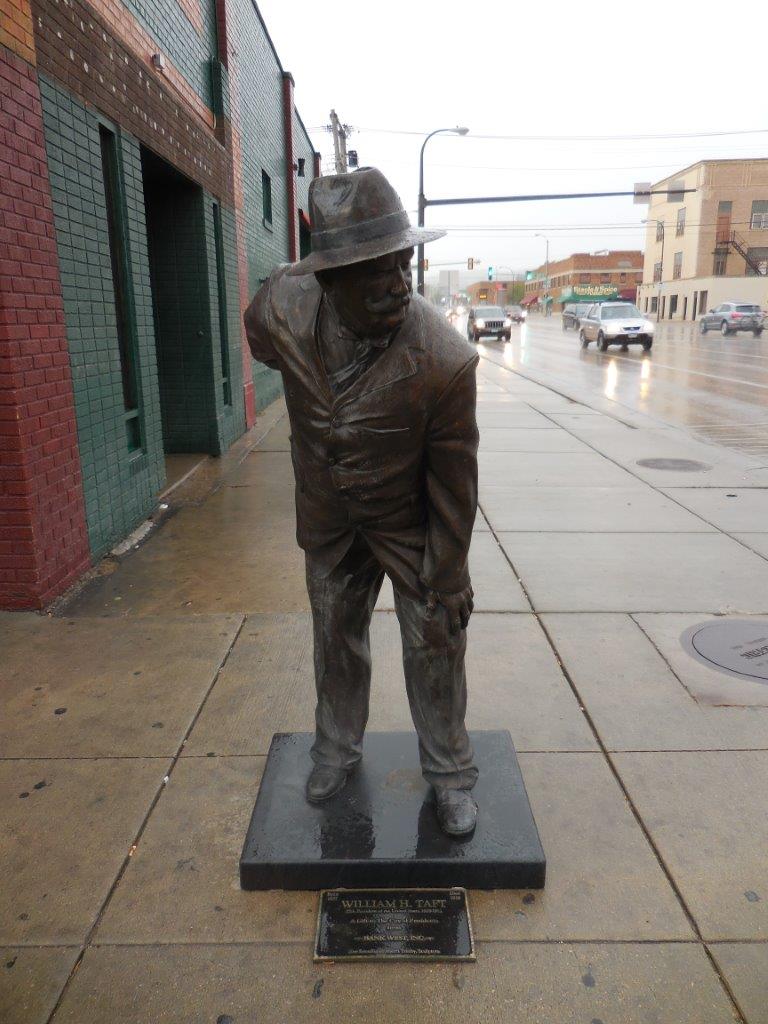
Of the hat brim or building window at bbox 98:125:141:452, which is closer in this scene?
the hat brim

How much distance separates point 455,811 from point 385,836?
0.24 meters

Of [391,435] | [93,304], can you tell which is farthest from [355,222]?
[93,304]

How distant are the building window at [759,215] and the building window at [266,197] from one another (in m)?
60.6

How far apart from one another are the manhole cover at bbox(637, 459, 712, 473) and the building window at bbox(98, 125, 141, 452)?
5570 mm

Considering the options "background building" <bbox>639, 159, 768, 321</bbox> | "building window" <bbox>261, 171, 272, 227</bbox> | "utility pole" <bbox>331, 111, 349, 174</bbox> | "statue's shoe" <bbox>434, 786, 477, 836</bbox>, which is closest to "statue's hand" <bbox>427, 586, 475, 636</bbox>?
"statue's shoe" <bbox>434, 786, 477, 836</bbox>

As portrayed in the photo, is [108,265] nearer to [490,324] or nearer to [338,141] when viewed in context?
[338,141]

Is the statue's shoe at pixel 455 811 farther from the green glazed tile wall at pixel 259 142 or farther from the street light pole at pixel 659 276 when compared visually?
the street light pole at pixel 659 276

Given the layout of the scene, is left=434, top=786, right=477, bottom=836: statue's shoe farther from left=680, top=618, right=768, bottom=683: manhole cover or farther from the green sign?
the green sign

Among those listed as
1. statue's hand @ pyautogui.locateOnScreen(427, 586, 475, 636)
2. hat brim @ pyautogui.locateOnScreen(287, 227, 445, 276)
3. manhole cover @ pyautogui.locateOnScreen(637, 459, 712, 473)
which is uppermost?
hat brim @ pyautogui.locateOnScreen(287, 227, 445, 276)

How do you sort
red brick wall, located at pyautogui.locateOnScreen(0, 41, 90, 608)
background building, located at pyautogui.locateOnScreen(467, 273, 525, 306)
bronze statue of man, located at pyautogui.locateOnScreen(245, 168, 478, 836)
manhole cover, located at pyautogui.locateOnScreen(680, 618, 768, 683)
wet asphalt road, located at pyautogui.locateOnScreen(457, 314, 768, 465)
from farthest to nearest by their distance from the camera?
1. background building, located at pyautogui.locateOnScreen(467, 273, 525, 306)
2. wet asphalt road, located at pyautogui.locateOnScreen(457, 314, 768, 465)
3. red brick wall, located at pyautogui.locateOnScreen(0, 41, 90, 608)
4. manhole cover, located at pyautogui.locateOnScreen(680, 618, 768, 683)
5. bronze statue of man, located at pyautogui.locateOnScreen(245, 168, 478, 836)

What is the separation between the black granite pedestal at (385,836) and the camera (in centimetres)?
241

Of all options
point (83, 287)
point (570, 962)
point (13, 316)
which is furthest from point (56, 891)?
point (83, 287)

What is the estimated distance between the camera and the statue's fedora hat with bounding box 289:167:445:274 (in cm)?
189

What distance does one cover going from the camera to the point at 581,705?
3.54 metres
